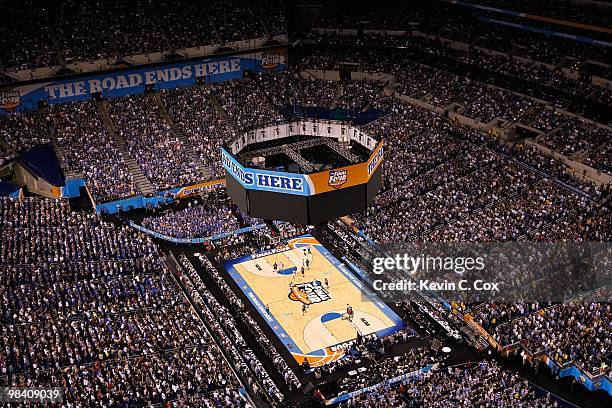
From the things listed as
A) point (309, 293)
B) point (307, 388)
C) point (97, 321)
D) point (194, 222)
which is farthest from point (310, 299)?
point (97, 321)

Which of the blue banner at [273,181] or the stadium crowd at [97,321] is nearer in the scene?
the blue banner at [273,181]

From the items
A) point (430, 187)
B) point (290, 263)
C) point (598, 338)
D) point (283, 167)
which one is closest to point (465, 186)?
point (430, 187)

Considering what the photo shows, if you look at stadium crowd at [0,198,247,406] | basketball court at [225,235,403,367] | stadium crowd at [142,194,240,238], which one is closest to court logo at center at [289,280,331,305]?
basketball court at [225,235,403,367]

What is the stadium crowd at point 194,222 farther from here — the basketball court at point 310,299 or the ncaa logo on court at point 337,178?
the ncaa logo on court at point 337,178

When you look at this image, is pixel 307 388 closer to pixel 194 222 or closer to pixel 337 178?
pixel 337 178

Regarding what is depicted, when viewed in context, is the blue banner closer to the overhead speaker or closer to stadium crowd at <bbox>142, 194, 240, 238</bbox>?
the overhead speaker

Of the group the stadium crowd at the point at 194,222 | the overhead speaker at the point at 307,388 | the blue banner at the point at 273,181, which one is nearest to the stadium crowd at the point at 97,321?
the stadium crowd at the point at 194,222
